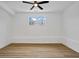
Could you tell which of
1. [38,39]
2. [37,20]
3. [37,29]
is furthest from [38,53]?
[37,20]

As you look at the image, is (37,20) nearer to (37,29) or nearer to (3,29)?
(37,29)

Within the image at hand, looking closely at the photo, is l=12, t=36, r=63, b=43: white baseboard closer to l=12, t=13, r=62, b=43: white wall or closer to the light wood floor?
l=12, t=13, r=62, b=43: white wall

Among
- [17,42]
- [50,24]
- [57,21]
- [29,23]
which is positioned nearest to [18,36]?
[17,42]

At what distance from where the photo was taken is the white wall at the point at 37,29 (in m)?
7.75

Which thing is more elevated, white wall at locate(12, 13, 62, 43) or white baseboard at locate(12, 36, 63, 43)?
white wall at locate(12, 13, 62, 43)

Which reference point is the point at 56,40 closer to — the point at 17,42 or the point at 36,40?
the point at 36,40

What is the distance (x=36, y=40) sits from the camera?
25.3ft

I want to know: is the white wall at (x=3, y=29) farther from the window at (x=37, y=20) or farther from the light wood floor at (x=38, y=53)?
the window at (x=37, y=20)

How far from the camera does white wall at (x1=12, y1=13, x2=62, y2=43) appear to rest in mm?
7746

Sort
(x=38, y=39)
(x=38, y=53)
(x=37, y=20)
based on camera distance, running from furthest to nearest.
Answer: (x=37, y=20) < (x=38, y=39) < (x=38, y=53)

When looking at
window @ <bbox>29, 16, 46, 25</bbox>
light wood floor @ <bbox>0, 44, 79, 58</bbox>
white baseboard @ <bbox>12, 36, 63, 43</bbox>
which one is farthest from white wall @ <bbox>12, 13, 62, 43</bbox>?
light wood floor @ <bbox>0, 44, 79, 58</bbox>

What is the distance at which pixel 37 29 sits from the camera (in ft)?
25.7

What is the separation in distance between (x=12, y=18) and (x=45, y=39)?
241 cm

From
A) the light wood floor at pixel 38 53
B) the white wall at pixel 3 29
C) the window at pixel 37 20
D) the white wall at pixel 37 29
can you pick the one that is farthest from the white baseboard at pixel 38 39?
the light wood floor at pixel 38 53
